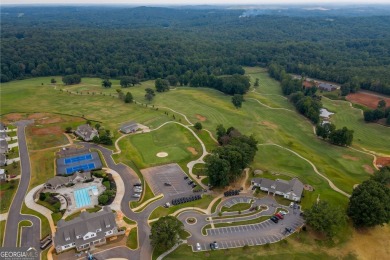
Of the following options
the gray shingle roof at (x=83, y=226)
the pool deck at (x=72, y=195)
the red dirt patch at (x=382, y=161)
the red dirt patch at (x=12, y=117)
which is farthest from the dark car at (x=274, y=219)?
the red dirt patch at (x=12, y=117)

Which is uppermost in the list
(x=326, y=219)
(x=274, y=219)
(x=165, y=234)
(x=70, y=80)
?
(x=165, y=234)

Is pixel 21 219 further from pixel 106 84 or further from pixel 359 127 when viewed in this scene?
pixel 359 127

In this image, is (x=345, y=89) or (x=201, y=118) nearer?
(x=201, y=118)

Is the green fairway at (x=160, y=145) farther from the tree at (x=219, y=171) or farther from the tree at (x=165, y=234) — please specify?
the tree at (x=165, y=234)

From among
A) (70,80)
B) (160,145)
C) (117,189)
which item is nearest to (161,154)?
(160,145)

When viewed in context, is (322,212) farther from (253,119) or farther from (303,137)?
(253,119)

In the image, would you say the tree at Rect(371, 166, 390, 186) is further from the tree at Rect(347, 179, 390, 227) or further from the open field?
the open field
